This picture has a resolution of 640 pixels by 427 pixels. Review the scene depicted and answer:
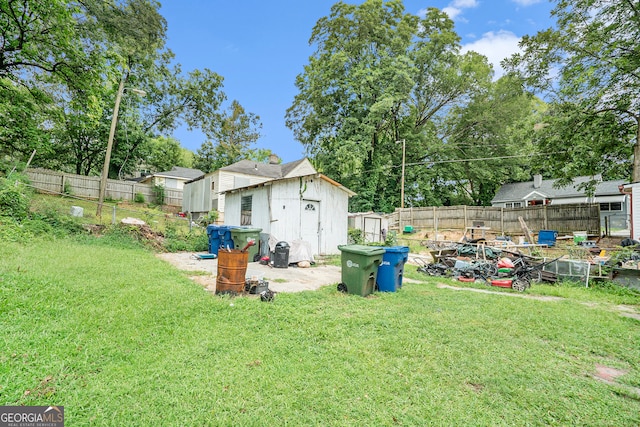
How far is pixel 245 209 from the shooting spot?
11.9 m

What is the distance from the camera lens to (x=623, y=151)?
12.8 meters

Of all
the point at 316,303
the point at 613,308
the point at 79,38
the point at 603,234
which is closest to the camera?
the point at 316,303

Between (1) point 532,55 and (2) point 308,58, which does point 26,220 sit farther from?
(2) point 308,58

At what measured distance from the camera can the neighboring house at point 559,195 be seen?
21688 mm

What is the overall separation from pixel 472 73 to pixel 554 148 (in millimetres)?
14421

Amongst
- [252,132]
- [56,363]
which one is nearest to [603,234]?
[56,363]

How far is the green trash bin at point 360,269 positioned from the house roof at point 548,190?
75.8 ft

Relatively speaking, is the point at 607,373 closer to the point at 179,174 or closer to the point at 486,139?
Answer: the point at 486,139

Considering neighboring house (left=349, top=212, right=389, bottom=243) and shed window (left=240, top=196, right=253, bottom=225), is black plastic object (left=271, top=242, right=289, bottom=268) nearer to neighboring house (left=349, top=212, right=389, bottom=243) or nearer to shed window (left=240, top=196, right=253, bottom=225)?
shed window (left=240, top=196, right=253, bottom=225)

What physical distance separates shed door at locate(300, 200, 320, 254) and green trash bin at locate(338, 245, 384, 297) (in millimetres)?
4977

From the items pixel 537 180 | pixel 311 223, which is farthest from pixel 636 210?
pixel 537 180

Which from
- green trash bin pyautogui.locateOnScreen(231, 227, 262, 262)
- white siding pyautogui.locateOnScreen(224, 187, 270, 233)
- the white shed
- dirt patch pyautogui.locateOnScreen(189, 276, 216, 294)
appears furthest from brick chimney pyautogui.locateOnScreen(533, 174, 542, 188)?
dirt patch pyautogui.locateOnScreen(189, 276, 216, 294)

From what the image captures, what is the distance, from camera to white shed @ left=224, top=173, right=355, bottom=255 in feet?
33.5

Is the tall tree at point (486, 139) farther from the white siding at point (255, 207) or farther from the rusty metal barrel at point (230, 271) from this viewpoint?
the rusty metal barrel at point (230, 271)
